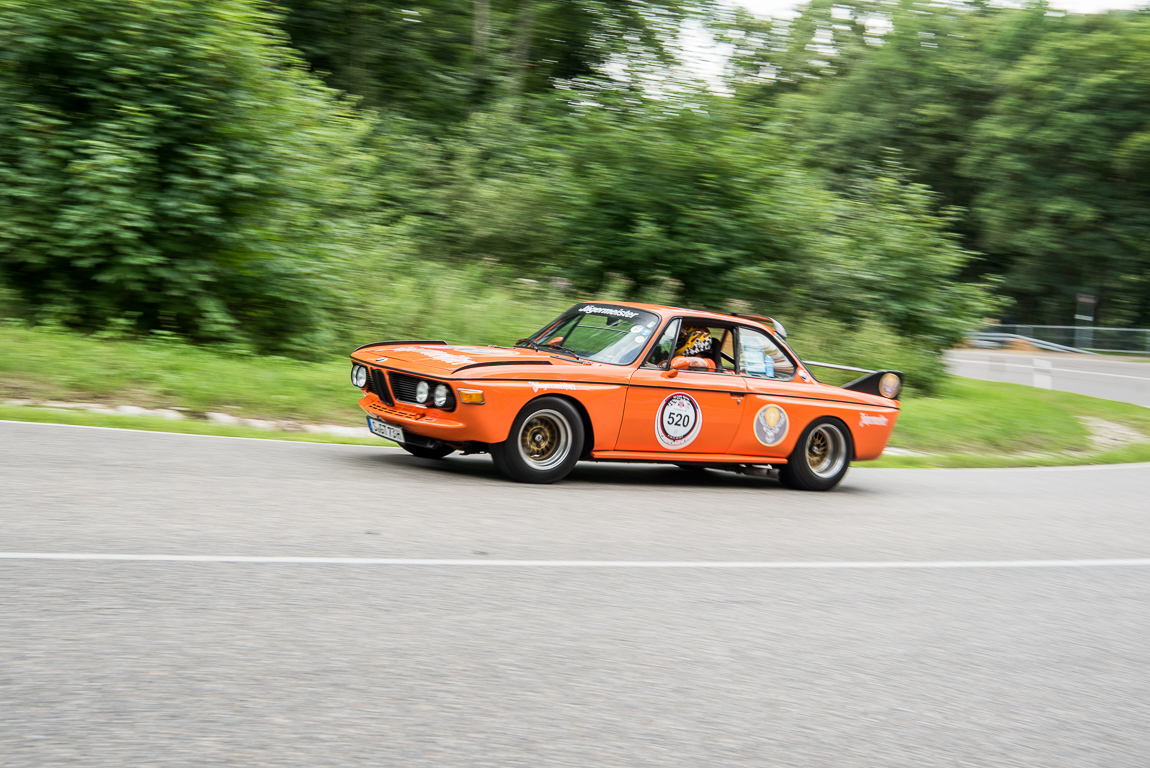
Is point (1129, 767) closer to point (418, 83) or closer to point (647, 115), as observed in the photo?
point (647, 115)

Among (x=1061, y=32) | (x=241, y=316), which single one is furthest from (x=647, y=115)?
(x=1061, y=32)

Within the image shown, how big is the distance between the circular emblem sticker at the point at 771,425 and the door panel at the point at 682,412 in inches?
10.4

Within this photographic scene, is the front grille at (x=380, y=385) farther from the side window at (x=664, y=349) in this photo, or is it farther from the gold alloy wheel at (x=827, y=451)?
the gold alloy wheel at (x=827, y=451)

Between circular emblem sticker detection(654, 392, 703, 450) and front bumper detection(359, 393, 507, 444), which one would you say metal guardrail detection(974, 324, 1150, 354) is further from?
front bumper detection(359, 393, 507, 444)

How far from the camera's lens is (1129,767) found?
13.3 ft

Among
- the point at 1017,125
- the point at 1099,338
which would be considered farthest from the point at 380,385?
the point at 1017,125

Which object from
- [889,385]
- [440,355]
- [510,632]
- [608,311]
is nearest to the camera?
[510,632]

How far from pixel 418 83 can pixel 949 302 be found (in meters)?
14.3

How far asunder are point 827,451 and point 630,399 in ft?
8.84

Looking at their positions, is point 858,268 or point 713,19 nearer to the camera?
point 858,268

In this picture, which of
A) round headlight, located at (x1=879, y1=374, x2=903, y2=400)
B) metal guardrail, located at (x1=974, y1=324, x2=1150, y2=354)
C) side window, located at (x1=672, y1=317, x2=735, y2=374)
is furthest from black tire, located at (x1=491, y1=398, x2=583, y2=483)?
metal guardrail, located at (x1=974, y1=324, x2=1150, y2=354)

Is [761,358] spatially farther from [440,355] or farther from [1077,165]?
[1077,165]

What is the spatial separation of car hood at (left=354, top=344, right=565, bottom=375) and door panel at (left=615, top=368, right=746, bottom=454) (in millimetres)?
804

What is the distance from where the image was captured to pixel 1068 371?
34719 mm
